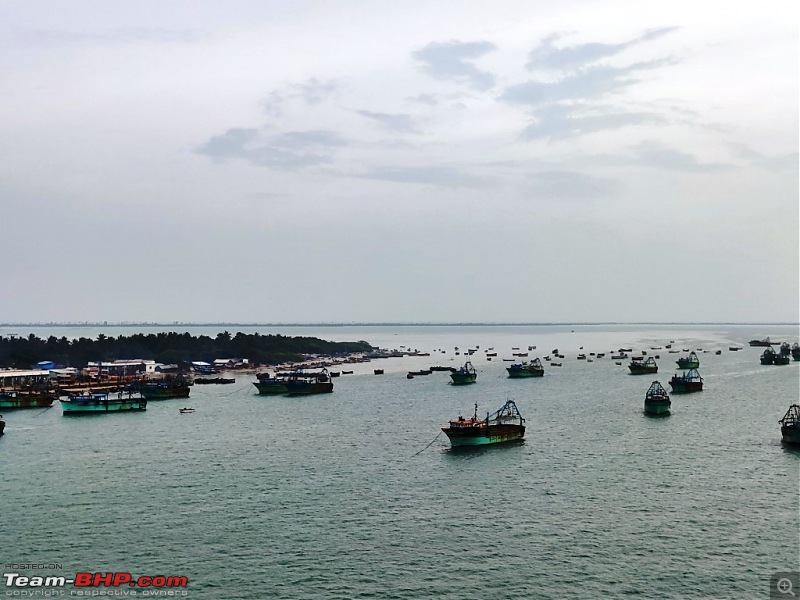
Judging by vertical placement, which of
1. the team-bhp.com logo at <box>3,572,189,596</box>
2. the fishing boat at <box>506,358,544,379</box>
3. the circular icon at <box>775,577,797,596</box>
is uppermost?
the fishing boat at <box>506,358,544,379</box>

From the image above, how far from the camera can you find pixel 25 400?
418ft

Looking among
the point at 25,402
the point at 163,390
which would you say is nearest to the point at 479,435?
the point at 163,390

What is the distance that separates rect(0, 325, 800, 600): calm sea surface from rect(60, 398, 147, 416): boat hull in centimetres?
1299

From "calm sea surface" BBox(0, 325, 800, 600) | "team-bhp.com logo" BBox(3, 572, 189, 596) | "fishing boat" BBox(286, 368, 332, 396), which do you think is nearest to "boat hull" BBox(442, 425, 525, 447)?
"calm sea surface" BBox(0, 325, 800, 600)

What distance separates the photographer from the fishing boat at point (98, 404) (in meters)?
119

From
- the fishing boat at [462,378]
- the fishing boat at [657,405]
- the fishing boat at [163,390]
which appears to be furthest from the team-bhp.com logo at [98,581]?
the fishing boat at [462,378]

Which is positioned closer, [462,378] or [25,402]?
[25,402]

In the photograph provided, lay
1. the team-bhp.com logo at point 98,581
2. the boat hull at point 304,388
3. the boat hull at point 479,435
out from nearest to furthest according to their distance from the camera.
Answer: the team-bhp.com logo at point 98,581 → the boat hull at point 479,435 → the boat hull at point 304,388

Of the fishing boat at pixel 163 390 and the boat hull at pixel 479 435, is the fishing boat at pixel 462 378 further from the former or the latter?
the boat hull at pixel 479 435

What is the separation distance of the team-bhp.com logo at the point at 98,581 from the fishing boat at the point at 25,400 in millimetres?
92975

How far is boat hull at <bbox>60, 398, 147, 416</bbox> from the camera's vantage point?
4690 inches

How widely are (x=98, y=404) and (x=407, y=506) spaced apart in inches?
3220

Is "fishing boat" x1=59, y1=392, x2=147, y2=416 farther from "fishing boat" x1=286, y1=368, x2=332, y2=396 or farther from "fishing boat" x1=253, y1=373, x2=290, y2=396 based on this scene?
"fishing boat" x1=286, y1=368, x2=332, y2=396

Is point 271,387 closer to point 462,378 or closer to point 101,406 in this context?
point 101,406
